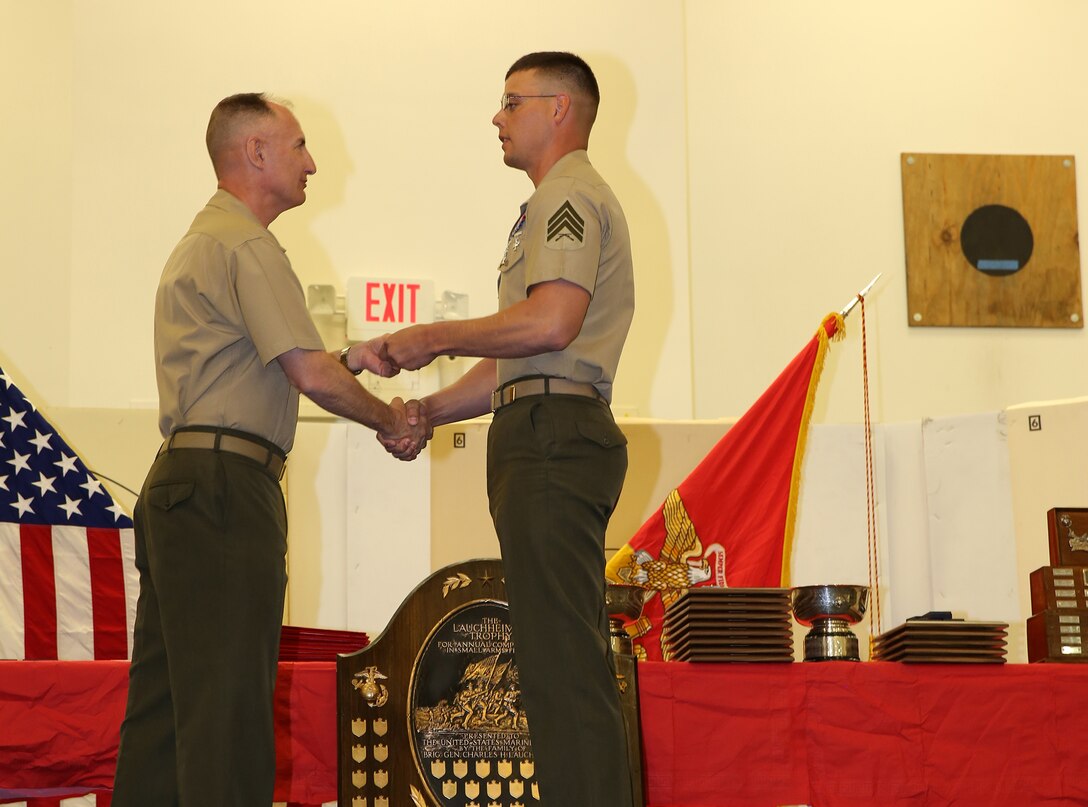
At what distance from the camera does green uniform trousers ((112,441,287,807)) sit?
2.60 metres

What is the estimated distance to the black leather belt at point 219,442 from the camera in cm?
279

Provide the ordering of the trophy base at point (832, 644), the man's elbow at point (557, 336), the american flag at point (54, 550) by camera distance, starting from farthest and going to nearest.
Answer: the american flag at point (54, 550) < the trophy base at point (832, 644) < the man's elbow at point (557, 336)

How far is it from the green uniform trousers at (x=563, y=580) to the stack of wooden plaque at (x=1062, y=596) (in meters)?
1.50

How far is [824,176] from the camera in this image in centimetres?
634

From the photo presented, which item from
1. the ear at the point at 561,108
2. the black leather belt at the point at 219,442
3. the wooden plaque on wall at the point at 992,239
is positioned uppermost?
the wooden plaque on wall at the point at 992,239

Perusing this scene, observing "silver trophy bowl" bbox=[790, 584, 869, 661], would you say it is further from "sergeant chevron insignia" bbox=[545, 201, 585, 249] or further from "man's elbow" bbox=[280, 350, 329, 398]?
"man's elbow" bbox=[280, 350, 329, 398]

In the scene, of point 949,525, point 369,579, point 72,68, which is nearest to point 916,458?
point 949,525

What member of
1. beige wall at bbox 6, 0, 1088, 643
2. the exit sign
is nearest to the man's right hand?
beige wall at bbox 6, 0, 1088, 643

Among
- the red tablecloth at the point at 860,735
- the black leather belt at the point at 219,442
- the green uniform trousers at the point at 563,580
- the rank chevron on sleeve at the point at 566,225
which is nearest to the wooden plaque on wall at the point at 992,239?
the red tablecloth at the point at 860,735

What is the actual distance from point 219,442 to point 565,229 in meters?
0.85

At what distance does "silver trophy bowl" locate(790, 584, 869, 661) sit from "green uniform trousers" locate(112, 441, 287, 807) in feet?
4.59

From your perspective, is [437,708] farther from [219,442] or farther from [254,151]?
[254,151]

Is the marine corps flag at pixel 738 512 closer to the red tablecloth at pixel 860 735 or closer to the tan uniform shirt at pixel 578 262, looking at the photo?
the red tablecloth at pixel 860 735

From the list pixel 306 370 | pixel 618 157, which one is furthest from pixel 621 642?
pixel 618 157
